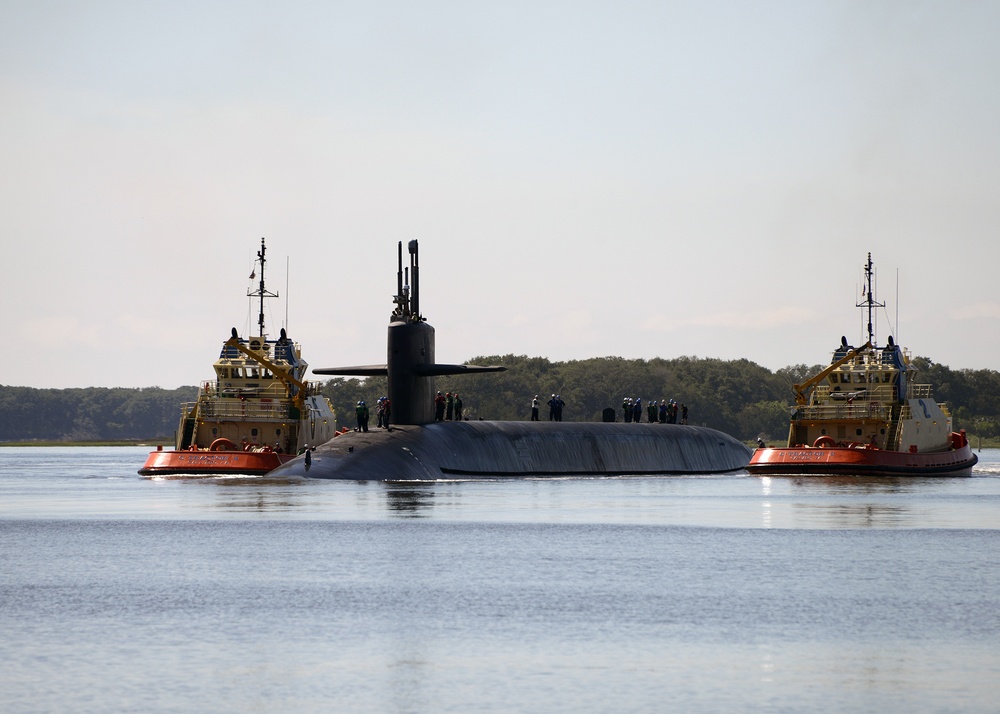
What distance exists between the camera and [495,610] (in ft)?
50.4

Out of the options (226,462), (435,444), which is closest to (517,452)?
(435,444)

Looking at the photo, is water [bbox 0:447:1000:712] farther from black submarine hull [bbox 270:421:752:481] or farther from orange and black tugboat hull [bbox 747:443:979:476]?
orange and black tugboat hull [bbox 747:443:979:476]

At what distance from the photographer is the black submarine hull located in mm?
35719

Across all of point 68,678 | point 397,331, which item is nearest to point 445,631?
point 68,678

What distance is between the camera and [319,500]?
30.9 m

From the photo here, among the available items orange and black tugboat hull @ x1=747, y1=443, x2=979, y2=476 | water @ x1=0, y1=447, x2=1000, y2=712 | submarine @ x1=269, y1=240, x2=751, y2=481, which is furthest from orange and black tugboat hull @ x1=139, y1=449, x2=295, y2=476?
orange and black tugboat hull @ x1=747, y1=443, x2=979, y2=476

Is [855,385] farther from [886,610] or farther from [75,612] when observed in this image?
[75,612]

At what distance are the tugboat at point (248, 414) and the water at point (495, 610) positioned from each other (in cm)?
1723

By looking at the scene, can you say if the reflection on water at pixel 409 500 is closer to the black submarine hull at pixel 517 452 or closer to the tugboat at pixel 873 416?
the black submarine hull at pixel 517 452

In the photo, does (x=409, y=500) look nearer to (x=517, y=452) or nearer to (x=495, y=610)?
(x=517, y=452)

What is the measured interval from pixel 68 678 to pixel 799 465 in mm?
37019

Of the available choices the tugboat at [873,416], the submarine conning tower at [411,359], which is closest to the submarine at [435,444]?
the submarine conning tower at [411,359]

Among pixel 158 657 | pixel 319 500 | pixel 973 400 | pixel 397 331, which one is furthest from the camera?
pixel 973 400

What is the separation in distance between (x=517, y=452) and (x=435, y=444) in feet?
14.7
